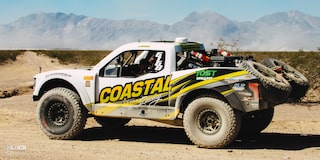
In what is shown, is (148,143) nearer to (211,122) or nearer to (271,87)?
(211,122)

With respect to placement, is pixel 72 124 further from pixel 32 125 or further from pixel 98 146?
pixel 32 125

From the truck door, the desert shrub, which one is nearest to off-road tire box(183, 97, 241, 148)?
the truck door

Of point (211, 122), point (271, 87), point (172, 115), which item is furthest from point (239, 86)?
point (172, 115)

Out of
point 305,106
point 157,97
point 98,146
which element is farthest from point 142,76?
point 305,106

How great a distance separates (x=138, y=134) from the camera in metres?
10.6

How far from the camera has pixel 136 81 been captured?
30.5ft

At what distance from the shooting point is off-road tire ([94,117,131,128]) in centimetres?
1125

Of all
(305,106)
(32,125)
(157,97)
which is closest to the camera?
(157,97)

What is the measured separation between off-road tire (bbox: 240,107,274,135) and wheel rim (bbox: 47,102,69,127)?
11.9ft

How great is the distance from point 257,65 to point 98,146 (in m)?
3.27

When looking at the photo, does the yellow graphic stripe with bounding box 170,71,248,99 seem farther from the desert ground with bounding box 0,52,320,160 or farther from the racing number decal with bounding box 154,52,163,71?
the desert ground with bounding box 0,52,320,160

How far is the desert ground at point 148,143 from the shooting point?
8194 mm

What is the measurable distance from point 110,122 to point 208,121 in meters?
3.18

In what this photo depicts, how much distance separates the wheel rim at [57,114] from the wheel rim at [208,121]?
9.17 feet
